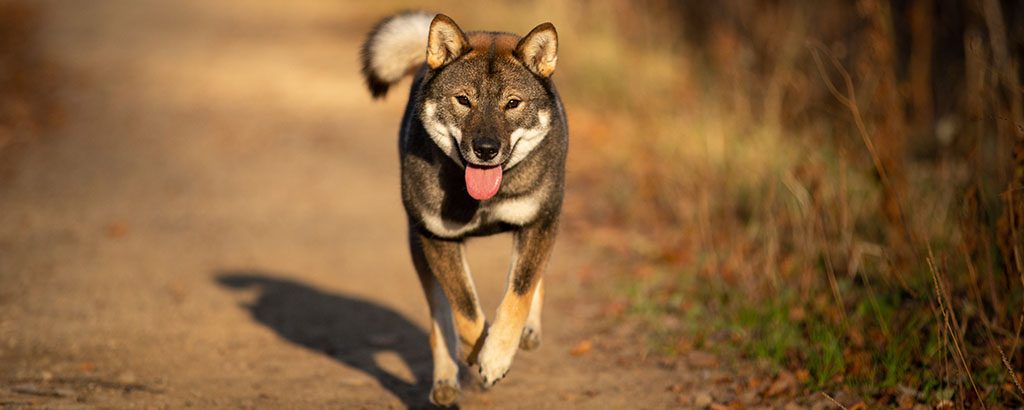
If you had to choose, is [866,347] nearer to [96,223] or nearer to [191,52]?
[96,223]

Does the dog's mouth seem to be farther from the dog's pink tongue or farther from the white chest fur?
the white chest fur

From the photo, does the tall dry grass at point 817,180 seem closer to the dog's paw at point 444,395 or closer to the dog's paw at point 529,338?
the dog's paw at point 529,338

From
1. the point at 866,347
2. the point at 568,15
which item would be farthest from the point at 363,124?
the point at 866,347

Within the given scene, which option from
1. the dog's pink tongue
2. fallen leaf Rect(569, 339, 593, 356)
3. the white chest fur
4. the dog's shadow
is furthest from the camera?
fallen leaf Rect(569, 339, 593, 356)

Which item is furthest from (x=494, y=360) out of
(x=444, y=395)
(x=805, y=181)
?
(x=805, y=181)

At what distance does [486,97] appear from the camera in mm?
4188

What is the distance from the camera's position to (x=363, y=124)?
39.1ft

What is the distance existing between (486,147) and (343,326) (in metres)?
2.83

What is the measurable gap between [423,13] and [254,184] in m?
5.35

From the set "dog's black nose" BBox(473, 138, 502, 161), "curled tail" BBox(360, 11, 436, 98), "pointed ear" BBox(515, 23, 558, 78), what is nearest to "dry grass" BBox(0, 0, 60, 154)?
"curled tail" BBox(360, 11, 436, 98)

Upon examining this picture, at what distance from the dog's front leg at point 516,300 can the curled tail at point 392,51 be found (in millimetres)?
1270

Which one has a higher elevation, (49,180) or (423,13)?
(423,13)

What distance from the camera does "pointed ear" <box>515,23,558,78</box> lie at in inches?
166

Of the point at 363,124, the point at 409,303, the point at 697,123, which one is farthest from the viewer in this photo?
the point at 363,124
